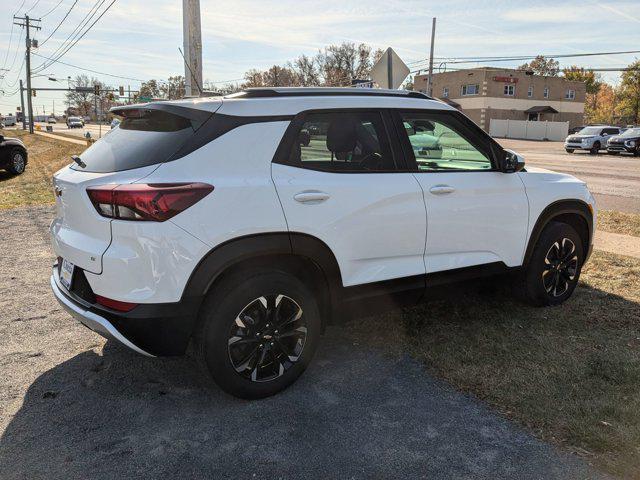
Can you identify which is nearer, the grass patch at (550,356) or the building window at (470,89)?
the grass patch at (550,356)

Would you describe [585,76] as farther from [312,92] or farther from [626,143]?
[312,92]

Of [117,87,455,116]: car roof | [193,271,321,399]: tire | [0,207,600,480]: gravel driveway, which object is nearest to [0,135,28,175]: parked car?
[0,207,600,480]: gravel driveway

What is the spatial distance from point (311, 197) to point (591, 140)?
106ft

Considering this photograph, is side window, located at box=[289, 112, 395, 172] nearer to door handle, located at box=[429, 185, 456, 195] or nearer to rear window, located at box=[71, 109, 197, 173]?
door handle, located at box=[429, 185, 456, 195]

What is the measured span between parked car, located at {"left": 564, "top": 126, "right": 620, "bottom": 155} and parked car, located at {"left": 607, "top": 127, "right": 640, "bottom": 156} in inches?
46.0

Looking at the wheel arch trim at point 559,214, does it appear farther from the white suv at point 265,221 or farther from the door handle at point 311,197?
the door handle at point 311,197

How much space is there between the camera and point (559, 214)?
4.68m

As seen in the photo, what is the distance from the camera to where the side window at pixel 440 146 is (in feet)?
12.8

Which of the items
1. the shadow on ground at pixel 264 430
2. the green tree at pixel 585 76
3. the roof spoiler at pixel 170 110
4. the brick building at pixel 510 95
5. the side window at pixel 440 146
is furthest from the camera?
the green tree at pixel 585 76

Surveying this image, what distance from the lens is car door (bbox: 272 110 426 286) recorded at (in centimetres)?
324

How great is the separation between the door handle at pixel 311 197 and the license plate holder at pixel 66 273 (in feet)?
4.66

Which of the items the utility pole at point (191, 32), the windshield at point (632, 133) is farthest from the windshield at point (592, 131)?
the utility pole at point (191, 32)

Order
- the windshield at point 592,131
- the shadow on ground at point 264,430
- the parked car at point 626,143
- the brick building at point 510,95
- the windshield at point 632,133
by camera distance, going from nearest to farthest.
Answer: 1. the shadow on ground at point 264,430
2. the parked car at point 626,143
3. the windshield at point 632,133
4. the windshield at point 592,131
5. the brick building at point 510,95

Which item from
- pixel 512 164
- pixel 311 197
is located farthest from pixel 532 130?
pixel 311 197
